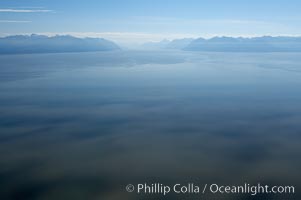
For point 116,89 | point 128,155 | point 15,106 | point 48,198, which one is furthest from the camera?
point 116,89

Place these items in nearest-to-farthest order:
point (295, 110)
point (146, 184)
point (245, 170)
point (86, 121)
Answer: point (146, 184) < point (245, 170) < point (86, 121) < point (295, 110)

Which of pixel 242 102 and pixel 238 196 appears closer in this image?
pixel 238 196

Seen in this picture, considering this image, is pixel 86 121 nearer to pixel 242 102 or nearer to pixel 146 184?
pixel 146 184

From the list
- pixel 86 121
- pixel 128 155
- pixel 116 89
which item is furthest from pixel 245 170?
pixel 116 89

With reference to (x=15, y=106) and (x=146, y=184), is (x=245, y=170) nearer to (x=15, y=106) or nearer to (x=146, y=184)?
(x=146, y=184)
